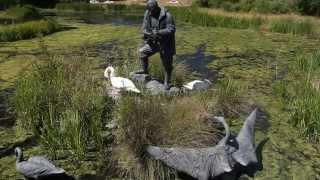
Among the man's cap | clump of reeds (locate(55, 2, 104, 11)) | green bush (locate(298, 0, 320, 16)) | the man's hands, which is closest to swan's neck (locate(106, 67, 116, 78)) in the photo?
the man's hands

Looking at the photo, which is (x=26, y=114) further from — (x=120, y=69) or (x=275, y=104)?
(x=275, y=104)

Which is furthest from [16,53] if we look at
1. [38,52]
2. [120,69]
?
[120,69]

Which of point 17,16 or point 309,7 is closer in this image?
point 17,16

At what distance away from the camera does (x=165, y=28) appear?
7562mm

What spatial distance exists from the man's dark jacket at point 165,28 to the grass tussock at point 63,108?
4.24 ft

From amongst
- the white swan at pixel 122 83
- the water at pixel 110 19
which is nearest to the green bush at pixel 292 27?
the water at pixel 110 19

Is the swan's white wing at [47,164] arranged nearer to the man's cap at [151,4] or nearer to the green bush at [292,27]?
the man's cap at [151,4]

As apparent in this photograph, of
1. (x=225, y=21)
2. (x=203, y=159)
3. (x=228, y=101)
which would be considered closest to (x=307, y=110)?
(x=228, y=101)

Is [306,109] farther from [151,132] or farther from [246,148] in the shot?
[151,132]

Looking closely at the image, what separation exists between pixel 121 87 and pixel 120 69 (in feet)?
5.78

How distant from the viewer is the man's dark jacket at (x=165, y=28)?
7504mm

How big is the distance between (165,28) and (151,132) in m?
2.51

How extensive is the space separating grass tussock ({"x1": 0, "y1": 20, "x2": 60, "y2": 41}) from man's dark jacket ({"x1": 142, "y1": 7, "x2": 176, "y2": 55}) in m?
9.87

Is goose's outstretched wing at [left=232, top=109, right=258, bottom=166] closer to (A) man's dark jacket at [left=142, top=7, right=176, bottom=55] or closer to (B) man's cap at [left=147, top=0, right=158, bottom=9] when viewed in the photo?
(A) man's dark jacket at [left=142, top=7, right=176, bottom=55]
